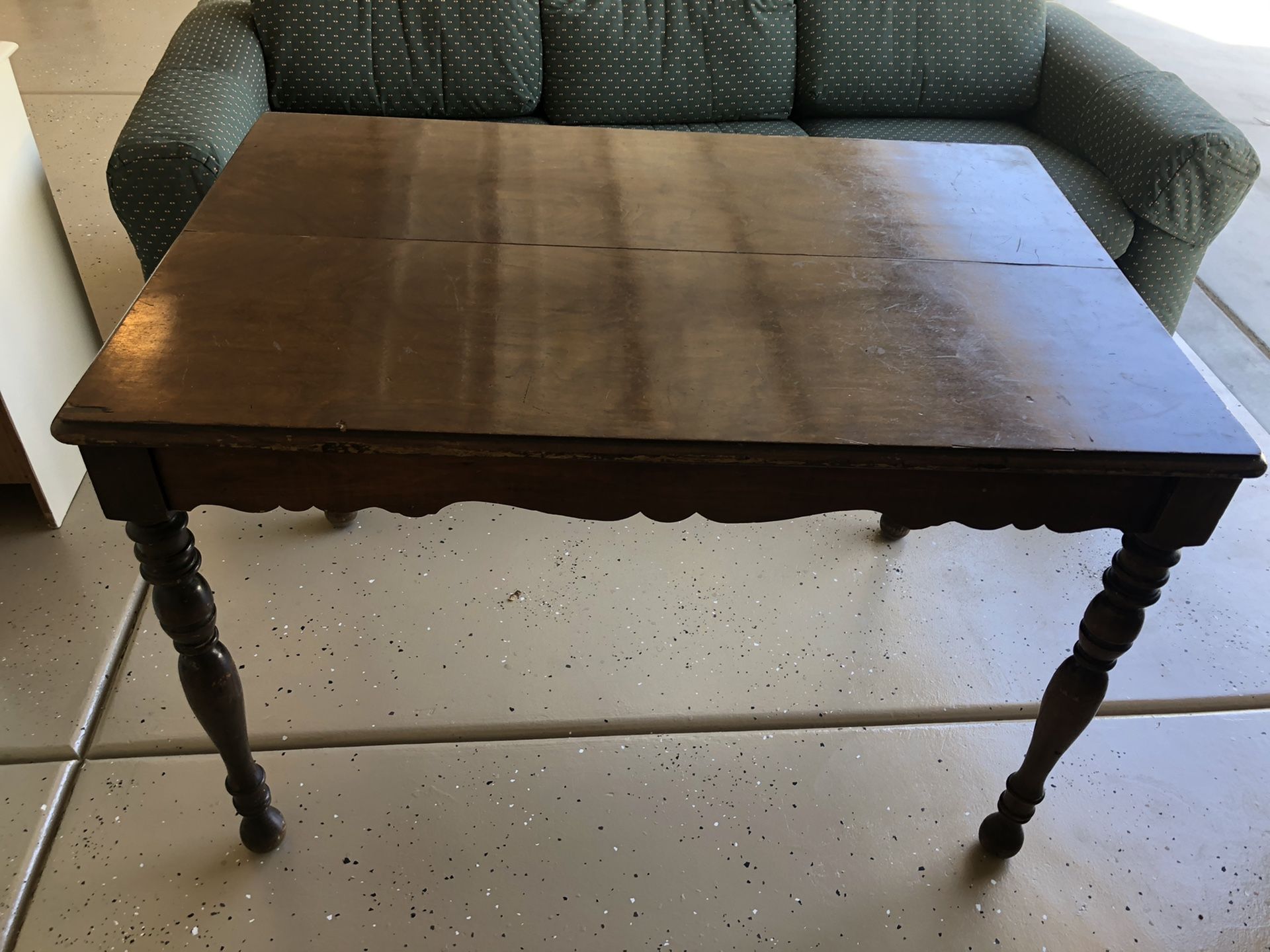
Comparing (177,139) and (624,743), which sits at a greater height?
(177,139)

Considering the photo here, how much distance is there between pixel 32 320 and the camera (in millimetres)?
Result: 1829

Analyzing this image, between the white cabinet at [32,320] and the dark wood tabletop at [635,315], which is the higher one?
the dark wood tabletop at [635,315]

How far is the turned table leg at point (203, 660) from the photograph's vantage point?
1.09m

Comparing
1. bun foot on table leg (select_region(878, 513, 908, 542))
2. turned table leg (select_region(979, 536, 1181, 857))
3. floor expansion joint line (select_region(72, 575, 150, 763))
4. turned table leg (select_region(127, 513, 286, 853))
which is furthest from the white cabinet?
turned table leg (select_region(979, 536, 1181, 857))

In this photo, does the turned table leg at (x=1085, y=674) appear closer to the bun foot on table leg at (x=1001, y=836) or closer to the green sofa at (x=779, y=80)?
the bun foot on table leg at (x=1001, y=836)

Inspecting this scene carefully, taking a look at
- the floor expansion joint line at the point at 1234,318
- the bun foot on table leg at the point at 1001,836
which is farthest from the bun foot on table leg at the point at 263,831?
the floor expansion joint line at the point at 1234,318

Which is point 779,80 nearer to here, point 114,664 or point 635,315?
point 635,315

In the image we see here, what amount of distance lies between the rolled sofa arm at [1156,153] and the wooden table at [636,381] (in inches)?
38.3

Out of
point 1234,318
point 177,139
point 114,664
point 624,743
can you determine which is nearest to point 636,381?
point 624,743

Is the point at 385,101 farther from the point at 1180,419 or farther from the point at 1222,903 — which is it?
the point at 1222,903

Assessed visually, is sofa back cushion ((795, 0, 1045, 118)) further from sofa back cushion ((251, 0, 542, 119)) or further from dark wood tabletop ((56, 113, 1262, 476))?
dark wood tabletop ((56, 113, 1262, 476))

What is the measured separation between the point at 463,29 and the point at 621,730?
1813 millimetres

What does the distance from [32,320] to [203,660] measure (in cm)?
102

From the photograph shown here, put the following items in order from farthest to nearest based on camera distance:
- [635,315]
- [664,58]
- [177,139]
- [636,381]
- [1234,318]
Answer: [1234,318]
[664,58]
[177,139]
[635,315]
[636,381]
